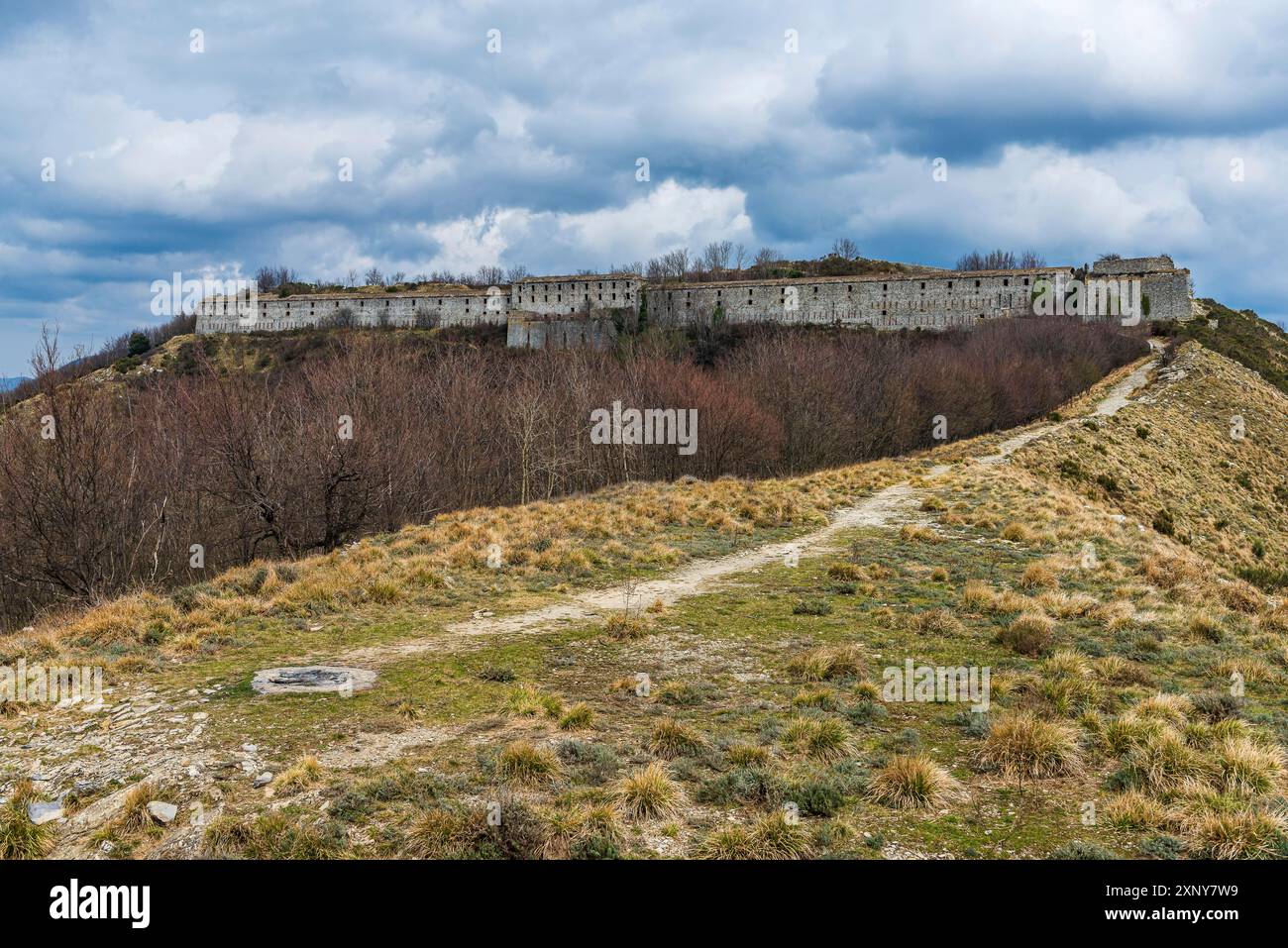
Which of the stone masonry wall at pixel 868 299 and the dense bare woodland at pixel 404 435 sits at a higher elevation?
the stone masonry wall at pixel 868 299

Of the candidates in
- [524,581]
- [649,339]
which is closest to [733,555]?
[524,581]

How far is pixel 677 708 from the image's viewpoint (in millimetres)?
9406

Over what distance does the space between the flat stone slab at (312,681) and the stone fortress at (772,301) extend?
67.0m

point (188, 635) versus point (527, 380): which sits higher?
point (527, 380)

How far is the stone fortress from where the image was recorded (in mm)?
87375

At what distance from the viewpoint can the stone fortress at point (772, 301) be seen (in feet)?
287

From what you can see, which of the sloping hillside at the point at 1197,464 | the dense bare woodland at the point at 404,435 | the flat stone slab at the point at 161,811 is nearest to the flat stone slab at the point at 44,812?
the flat stone slab at the point at 161,811

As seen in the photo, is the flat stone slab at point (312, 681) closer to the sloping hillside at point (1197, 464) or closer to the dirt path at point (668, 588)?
the dirt path at point (668, 588)

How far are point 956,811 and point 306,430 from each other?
2546 cm

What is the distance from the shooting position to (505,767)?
7352 mm

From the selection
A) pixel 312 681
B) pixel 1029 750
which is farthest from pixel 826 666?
pixel 312 681
